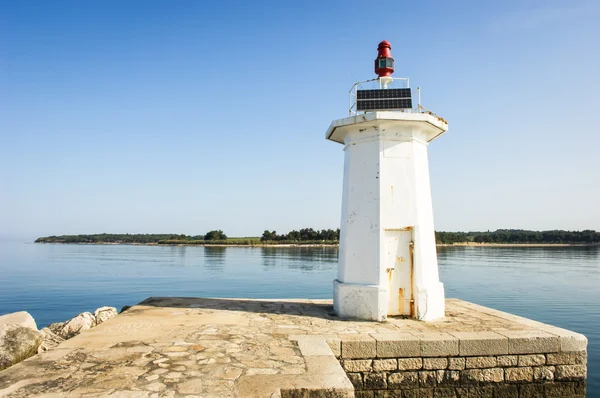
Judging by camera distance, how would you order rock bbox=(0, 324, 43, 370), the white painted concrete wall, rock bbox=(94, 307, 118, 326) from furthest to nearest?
rock bbox=(94, 307, 118, 326) → the white painted concrete wall → rock bbox=(0, 324, 43, 370)

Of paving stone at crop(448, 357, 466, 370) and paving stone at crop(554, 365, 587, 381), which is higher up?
paving stone at crop(448, 357, 466, 370)

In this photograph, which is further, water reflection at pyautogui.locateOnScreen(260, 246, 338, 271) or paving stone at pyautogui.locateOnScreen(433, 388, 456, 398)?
water reflection at pyautogui.locateOnScreen(260, 246, 338, 271)

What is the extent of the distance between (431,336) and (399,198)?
2547mm

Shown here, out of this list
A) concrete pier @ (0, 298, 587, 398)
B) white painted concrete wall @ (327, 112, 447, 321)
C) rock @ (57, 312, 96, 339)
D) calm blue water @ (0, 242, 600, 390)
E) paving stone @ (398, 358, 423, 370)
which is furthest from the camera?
calm blue water @ (0, 242, 600, 390)

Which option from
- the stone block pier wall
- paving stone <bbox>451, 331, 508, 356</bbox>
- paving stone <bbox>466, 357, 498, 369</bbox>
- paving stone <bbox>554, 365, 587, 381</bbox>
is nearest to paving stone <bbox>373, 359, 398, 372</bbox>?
the stone block pier wall

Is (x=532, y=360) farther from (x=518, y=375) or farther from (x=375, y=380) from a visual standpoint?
(x=375, y=380)

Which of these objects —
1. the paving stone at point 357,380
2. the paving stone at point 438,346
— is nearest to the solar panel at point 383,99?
the paving stone at point 438,346

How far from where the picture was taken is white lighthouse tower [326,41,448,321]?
7617 mm

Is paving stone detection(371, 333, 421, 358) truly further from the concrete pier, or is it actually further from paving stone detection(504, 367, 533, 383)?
paving stone detection(504, 367, 533, 383)

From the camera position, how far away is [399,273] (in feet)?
25.2

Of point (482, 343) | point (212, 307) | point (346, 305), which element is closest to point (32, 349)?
point (212, 307)

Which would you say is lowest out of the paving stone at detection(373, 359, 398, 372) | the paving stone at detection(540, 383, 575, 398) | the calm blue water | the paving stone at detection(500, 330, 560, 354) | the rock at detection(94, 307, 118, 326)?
the calm blue water

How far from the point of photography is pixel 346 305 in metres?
7.70

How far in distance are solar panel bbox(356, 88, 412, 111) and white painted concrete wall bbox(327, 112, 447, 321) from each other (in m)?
0.41
